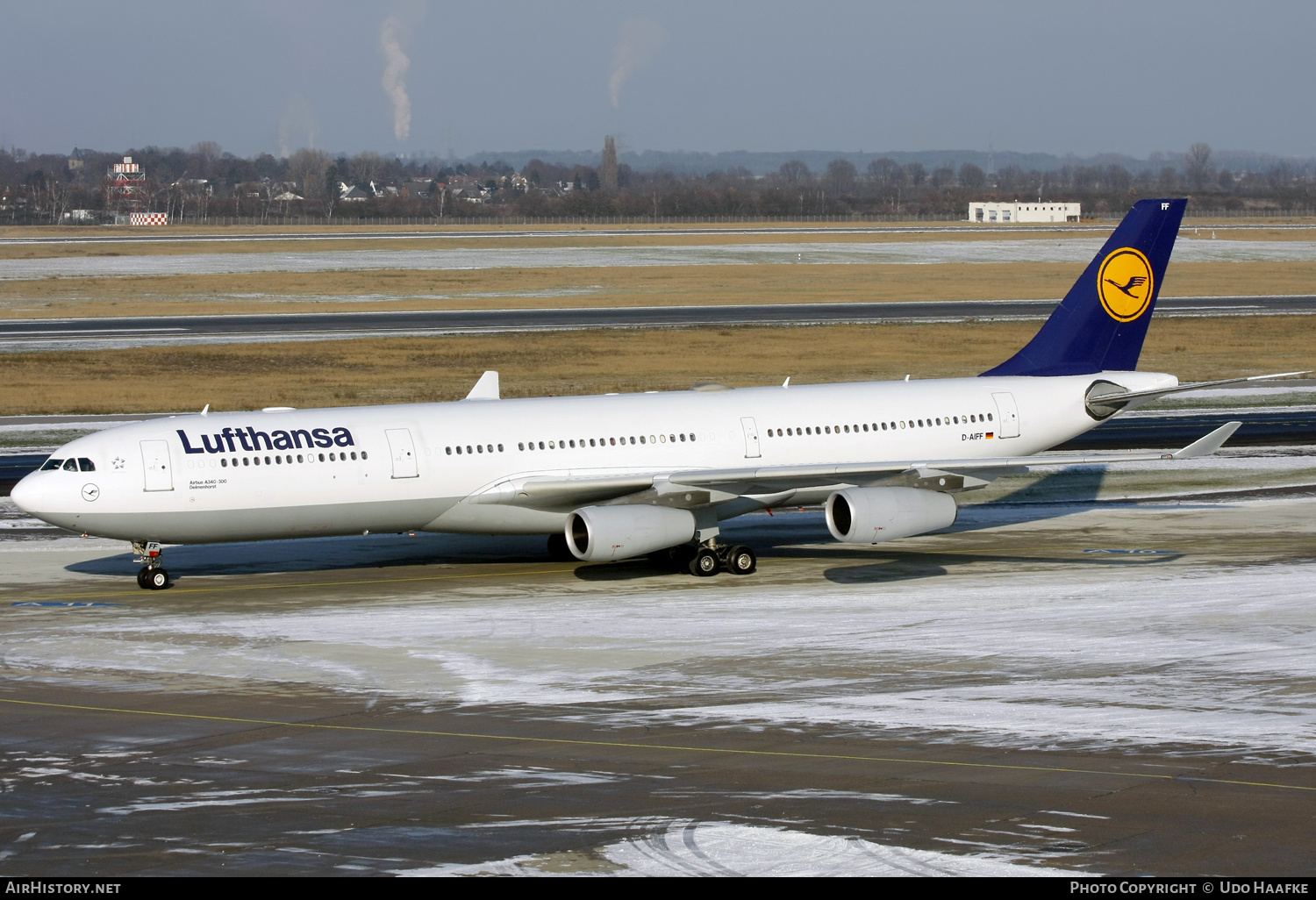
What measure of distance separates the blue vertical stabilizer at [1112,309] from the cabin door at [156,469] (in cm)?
2106

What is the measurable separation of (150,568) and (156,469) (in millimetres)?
2935

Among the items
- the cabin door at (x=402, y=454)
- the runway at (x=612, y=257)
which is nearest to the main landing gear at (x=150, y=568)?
the cabin door at (x=402, y=454)

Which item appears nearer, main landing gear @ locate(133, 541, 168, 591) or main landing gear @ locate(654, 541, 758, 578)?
main landing gear @ locate(133, 541, 168, 591)

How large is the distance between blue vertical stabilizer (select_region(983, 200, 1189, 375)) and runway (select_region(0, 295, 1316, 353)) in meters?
46.0

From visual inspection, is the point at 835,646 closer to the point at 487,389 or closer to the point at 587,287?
the point at 487,389

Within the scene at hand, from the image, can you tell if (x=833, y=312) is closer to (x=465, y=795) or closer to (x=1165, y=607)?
(x=1165, y=607)

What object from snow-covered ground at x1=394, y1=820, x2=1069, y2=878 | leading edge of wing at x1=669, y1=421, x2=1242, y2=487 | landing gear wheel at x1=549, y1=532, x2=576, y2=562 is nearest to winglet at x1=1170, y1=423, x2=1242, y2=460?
leading edge of wing at x1=669, y1=421, x2=1242, y2=487

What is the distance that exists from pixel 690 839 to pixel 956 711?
24.6ft

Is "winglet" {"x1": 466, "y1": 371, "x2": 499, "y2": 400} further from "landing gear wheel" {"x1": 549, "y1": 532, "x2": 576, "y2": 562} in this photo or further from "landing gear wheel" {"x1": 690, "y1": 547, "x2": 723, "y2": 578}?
"landing gear wheel" {"x1": 690, "y1": 547, "x2": 723, "y2": 578}

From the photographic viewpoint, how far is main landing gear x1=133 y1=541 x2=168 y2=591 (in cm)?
3494

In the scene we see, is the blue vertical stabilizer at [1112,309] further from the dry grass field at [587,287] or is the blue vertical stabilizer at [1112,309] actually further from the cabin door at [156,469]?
the dry grass field at [587,287]

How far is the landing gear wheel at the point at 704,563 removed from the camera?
36.1m

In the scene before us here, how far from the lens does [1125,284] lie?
42.9m
